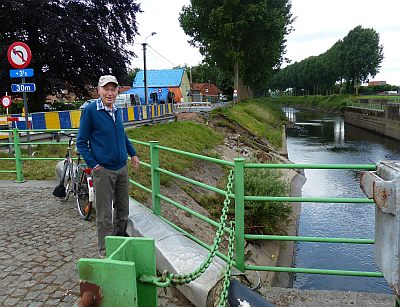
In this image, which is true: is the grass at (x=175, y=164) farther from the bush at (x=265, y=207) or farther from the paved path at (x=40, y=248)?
the paved path at (x=40, y=248)

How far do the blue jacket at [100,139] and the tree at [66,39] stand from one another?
68.9ft

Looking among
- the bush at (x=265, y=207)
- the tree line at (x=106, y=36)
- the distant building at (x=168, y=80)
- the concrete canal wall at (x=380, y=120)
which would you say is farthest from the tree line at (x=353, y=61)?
the bush at (x=265, y=207)

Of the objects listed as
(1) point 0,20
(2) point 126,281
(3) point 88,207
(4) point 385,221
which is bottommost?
(3) point 88,207

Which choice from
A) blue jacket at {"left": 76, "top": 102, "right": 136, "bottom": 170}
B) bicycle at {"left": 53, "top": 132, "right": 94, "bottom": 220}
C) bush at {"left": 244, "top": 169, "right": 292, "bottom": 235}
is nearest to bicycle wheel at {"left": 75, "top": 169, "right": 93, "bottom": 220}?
bicycle at {"left": 53, "top": 132, "right": 94, "bottom": 220}

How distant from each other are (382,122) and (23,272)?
4056 cm

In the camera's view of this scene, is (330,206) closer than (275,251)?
No

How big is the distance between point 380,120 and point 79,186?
129 feet

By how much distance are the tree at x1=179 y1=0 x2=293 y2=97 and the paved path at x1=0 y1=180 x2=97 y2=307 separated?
103ft

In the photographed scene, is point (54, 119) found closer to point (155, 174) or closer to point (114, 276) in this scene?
point (155, 174)

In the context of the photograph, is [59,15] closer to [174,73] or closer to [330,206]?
[330,206]

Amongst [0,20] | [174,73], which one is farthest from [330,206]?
[174,73]

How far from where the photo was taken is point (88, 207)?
5.78 metres

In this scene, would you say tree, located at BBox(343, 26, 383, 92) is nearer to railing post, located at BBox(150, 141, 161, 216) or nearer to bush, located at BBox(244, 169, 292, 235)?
bush, located at BBox(244, 169, 292, 235)

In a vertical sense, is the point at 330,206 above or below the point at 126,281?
below
